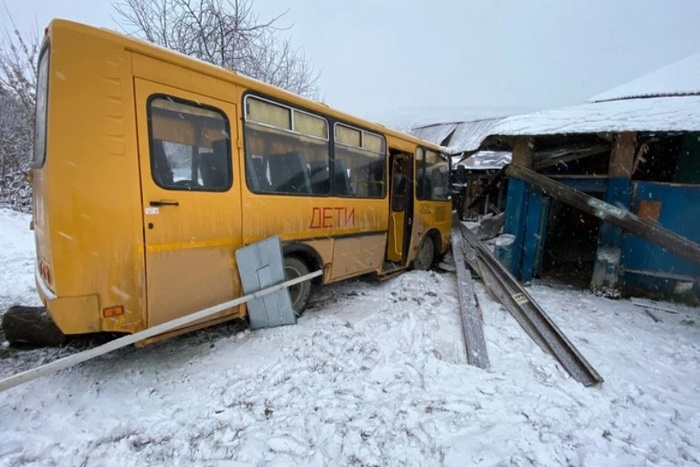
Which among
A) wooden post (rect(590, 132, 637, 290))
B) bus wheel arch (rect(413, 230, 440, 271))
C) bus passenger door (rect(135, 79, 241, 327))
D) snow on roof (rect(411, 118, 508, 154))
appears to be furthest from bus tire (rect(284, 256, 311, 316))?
snow on roof (rect(411, 118, 508, 154))

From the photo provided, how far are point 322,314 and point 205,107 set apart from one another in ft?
9.21

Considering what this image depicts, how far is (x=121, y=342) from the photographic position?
A: 2.58 m

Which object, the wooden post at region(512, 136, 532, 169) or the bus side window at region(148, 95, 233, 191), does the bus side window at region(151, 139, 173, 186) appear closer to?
the bus side window at region(148, 95, 233, 191)

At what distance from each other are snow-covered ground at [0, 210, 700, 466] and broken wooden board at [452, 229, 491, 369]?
130mm

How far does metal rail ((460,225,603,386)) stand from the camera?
345cm

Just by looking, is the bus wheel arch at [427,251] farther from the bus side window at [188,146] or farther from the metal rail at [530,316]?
the bus side window at [188,146]

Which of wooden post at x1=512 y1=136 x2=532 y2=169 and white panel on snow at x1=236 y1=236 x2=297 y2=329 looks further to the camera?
wooden post at x1=512 y1=136 x2=532 y2=169

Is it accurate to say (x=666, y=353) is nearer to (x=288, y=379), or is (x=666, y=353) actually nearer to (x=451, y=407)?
(x=451, y=407)

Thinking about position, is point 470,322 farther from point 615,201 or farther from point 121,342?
point 615,201

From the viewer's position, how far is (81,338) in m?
3.62

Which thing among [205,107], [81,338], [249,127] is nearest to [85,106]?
[205,107]

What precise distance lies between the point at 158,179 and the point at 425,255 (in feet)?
18.7

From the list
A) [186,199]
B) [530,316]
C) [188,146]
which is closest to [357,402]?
[186,199]

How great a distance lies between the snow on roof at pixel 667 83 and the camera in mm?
9375
